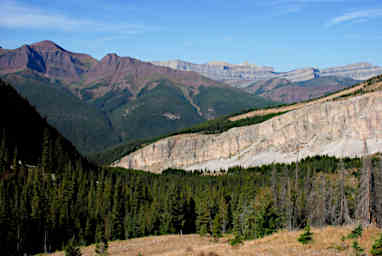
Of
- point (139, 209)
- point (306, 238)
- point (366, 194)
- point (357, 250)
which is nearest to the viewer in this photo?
point (357, 250)

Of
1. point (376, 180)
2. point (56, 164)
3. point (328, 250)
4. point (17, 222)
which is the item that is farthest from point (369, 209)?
point (56, 164)

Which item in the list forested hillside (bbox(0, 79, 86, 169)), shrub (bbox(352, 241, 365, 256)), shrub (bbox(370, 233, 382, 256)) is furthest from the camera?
forested hillside (bbox(0, 79, 86, 169))

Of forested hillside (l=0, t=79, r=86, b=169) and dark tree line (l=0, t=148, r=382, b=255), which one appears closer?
dark tree line (l=0, t=148, r=382, b=255)

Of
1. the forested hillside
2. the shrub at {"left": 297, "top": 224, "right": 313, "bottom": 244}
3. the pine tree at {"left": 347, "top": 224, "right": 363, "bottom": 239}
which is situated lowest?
the shrub at {"left": 297, "top": 224, "right": 313, "bottom": 244}

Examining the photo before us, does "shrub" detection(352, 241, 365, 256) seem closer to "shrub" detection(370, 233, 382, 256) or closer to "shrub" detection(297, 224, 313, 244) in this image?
"shrub" detection(370, 233, 382, 256)

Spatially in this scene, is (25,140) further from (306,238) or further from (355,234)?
(355,234)

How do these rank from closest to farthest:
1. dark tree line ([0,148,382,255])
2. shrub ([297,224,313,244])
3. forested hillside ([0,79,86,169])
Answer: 1. shrub ([297,224,313,244])
2. dark tree line ([0,148,382,255])
3. forested hillside ([0,79,86,169])

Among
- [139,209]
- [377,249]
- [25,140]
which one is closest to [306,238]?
[377,249]

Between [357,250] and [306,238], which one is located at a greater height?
[357,250]

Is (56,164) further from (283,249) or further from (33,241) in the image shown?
(283,249)

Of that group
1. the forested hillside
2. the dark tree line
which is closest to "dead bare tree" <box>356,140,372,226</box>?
the dark tree line

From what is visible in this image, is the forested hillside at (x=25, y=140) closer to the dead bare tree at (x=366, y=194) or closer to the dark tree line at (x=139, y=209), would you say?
the dark tree line at (x=139, y=209)

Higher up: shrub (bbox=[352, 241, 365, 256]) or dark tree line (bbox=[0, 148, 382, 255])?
shrub (bbox=[352, 241, 365, 256])

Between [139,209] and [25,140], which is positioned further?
[25,140]
